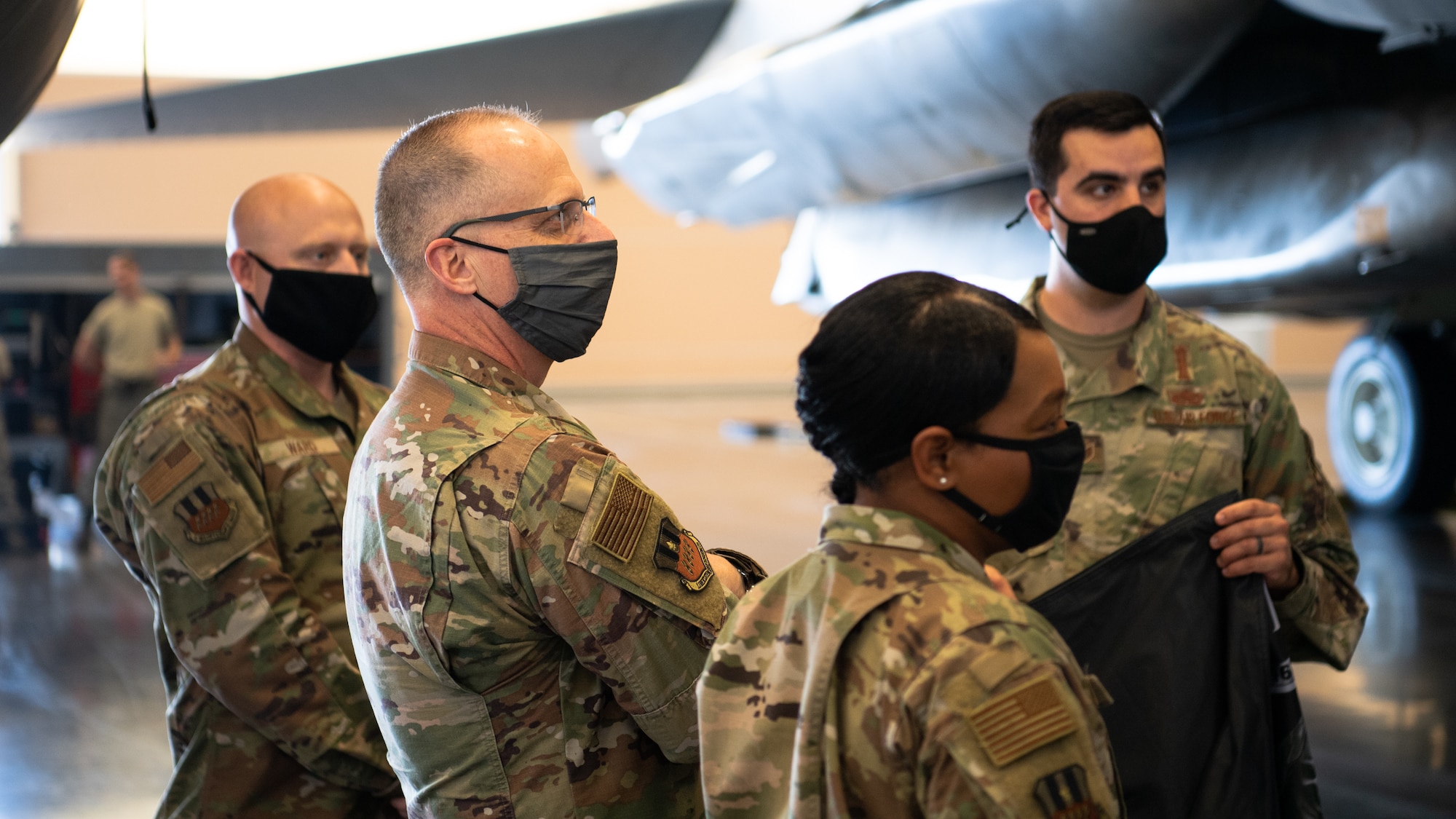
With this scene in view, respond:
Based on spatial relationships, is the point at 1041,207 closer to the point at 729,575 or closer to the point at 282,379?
the point at 729,575

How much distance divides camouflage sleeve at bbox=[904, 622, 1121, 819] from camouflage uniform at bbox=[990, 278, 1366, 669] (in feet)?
3.16

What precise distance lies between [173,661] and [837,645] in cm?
160

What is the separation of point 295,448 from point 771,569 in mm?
4366

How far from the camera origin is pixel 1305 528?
206 centimetres

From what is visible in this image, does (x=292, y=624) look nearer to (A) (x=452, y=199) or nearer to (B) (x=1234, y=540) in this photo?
(A) (x=452, y=199)

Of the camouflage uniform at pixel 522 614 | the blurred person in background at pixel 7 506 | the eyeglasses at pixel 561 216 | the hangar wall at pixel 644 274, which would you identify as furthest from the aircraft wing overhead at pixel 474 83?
the hangar wall at pixel 644 274

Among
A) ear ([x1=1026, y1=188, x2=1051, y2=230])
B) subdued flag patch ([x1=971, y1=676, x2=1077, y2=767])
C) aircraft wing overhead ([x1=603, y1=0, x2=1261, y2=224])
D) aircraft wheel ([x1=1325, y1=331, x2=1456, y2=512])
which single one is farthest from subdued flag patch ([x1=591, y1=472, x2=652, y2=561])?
aircraft wheel ([x1=1325, y1=331, x2=1456, y2=512])

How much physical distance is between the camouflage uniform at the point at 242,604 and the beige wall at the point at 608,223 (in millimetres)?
15626

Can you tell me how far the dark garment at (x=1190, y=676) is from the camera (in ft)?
5.90

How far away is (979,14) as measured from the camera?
5.41m

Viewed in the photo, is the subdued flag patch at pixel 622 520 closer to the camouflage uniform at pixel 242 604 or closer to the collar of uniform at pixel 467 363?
the collar of uniform at pixel 467 363

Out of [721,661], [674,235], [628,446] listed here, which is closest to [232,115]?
[628,446]

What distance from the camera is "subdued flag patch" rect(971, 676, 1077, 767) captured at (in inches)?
42.0

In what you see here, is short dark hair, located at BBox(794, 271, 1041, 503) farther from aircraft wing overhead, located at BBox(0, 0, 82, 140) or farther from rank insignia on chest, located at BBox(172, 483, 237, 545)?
rank insignia on chest, located at BBox(172, 483, 237, 545)
